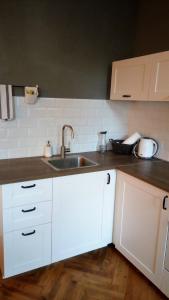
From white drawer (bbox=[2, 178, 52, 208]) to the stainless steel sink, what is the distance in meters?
0.44

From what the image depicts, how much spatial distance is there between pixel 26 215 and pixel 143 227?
939 millimetres

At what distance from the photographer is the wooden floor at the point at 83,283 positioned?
5.93 feet

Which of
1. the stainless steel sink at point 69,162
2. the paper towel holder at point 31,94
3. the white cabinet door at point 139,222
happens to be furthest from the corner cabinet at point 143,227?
the paper towel holder at point 31,94

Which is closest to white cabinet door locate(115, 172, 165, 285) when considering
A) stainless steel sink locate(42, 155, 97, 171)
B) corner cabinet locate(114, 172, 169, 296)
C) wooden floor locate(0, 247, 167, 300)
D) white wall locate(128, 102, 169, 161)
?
corner cabinet locate(114, 172, 169, 296)

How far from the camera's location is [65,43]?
7.68 ft

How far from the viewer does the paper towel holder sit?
218cm

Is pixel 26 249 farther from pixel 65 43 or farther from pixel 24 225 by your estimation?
pixel 65 43

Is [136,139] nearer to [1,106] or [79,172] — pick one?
[79,172]

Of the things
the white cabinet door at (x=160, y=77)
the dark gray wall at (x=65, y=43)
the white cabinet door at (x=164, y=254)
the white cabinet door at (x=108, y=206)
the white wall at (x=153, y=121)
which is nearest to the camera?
the white cabinet door at (x=164, y=254)

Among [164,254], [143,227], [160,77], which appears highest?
[160,77]

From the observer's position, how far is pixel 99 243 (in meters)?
2.33

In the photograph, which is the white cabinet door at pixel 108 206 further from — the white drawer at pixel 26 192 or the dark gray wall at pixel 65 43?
the dark gray wall at pixel 65 43

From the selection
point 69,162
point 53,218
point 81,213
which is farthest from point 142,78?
point 53,218

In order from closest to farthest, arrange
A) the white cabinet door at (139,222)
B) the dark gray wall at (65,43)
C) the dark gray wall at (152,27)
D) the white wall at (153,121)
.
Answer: the white cabinet door at (139,222) < the dark gray wall at (65,43) < the dark gray wall at (152,27) < the white wall at (153,121)
